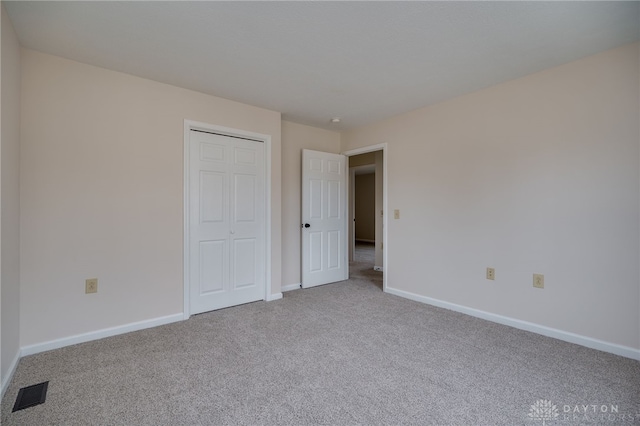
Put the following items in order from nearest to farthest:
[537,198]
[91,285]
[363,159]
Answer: [91,285] → [537,198] → [363,159]

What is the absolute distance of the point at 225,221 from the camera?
10.8 feet

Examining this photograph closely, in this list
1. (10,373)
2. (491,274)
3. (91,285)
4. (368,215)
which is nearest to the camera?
(10,373)

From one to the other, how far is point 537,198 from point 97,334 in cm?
398

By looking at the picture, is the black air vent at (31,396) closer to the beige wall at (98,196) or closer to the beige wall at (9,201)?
the beige wall at (9,201)

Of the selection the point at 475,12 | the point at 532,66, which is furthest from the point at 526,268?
the point at 475,12

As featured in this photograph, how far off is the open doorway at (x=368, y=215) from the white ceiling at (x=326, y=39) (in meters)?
1.56

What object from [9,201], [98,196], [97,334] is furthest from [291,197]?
[9,201]

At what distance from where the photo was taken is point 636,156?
2.15 meters

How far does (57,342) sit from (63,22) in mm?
2326

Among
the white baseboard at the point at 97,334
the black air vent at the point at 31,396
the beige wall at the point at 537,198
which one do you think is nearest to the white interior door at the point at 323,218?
the beige wall at the point at 537,198

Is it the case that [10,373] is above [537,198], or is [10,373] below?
below

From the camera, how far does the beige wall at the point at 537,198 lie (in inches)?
87.6

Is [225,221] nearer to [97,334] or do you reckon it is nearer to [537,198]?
[97,334]

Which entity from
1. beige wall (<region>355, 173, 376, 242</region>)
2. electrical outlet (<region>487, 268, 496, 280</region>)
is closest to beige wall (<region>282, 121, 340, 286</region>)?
electrical outlet (<region>487, 268, 496, 280</region>)
